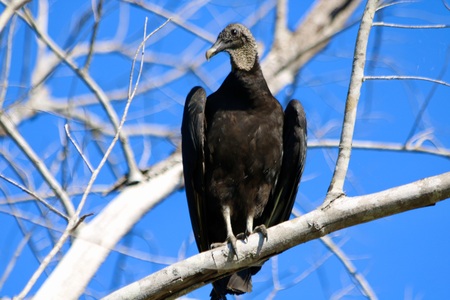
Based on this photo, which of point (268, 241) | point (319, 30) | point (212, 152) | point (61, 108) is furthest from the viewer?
point (319, 30)

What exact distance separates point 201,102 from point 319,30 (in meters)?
1.69

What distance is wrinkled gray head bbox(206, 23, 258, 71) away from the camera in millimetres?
4270

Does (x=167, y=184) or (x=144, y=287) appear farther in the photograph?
(x=167, y=184)

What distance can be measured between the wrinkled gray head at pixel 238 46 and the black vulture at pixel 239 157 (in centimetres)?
17

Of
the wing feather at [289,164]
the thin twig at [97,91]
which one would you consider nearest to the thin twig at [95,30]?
the thin twig at [97,91]

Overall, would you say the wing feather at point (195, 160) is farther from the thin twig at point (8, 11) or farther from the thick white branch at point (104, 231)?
the thin twig at point (8, 11)

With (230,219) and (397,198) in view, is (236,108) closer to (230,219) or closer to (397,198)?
(230,219)

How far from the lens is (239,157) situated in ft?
13.0

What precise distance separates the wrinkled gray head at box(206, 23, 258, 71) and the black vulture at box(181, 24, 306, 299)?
0.17 meters

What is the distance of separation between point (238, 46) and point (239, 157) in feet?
2.73

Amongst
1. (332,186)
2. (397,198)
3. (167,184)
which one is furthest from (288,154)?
(397,198)

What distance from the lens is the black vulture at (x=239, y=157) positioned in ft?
12.9

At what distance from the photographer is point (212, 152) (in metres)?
3.95

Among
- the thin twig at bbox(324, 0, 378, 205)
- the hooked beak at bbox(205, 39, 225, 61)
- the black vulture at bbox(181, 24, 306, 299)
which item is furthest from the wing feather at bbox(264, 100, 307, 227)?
the thin twig at bbox(324, 0, 378, 205)
